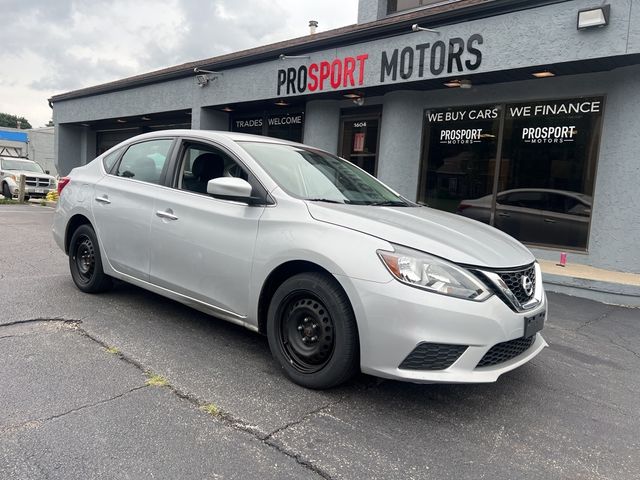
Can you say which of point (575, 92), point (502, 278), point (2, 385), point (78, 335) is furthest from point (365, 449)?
point (575, 92)

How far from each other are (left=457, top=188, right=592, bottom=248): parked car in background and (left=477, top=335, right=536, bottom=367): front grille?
5.58 m

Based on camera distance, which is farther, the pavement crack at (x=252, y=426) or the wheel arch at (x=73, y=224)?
the wheel arch at (x=73, y=224)

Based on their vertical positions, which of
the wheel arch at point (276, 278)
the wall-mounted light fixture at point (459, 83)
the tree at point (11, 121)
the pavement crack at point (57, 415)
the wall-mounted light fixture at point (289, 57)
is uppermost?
the tree at point (11, 121)

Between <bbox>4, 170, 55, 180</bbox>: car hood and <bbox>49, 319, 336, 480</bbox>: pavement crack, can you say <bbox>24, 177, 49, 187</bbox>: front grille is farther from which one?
<bbox>49, 319, 336, 480</bbox>: pavement crack

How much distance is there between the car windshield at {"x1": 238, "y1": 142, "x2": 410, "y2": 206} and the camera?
12.7 ft

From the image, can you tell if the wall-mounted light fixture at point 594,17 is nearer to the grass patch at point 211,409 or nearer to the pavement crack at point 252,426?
the pavement crack at point 252,426

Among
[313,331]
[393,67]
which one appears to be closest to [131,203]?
[313,331]

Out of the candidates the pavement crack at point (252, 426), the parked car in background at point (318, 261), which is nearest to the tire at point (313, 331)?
the parked car in background at point (318, 261)

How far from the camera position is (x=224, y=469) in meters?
2.49

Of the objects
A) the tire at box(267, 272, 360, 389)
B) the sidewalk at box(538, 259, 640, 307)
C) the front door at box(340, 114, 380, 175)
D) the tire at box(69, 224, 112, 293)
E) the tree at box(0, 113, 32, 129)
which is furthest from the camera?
the tree at box(0, 113, 32, 129)

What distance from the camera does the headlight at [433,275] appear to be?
2939 millimetres

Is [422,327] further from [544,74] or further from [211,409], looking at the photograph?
[544,74]

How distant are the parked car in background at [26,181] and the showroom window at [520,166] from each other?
1514 cm

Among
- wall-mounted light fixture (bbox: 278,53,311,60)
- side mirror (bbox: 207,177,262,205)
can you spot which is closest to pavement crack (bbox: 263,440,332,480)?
side mirror (bbox: 207,177,262,205)
